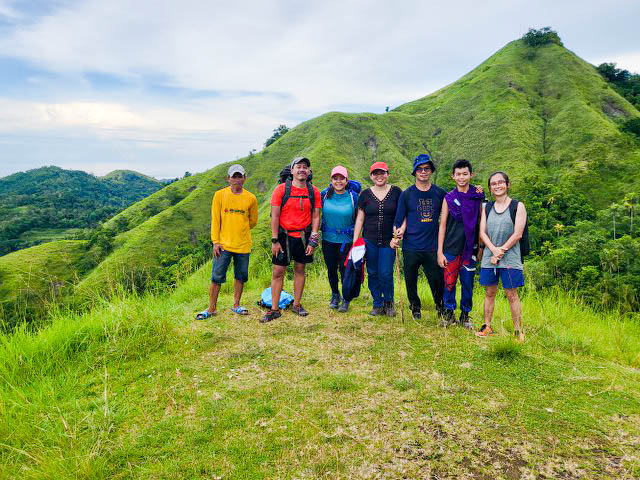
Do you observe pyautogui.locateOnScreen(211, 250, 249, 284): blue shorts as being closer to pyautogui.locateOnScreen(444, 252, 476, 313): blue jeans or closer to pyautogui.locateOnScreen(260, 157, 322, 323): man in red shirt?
pyautogui.locateOnScreen(260, 157, 322, 323): man in red shirt

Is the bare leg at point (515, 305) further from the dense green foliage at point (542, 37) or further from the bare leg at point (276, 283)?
the dense green foliage at point (542, 37)

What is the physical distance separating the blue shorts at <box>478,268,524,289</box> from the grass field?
666mm

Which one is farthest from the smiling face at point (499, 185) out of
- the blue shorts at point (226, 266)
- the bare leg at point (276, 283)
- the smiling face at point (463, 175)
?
the blue shorts at point (226, 266)

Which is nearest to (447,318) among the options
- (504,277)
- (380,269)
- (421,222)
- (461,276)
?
(461,276)

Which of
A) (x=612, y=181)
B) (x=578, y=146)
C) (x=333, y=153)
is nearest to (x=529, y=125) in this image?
(x=578, y=146)

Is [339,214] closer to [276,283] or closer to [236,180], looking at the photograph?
[276,283]

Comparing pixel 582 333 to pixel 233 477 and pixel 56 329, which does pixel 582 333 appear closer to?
pixel 233 477

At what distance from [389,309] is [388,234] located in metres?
1.18

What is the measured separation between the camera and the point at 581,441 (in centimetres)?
254

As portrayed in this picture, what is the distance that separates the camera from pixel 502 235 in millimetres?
4215

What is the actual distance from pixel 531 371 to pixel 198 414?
3225 millimetres

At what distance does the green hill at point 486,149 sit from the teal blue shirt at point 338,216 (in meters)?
34.6

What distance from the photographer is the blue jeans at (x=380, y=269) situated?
5020 millimetres

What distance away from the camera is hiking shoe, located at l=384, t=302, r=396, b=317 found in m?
5.25
